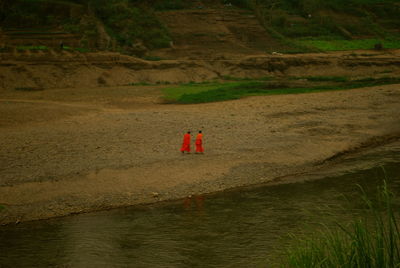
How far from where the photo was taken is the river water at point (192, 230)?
→ 912cm

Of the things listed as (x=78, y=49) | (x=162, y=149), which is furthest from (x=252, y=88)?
(x=162, y=149)

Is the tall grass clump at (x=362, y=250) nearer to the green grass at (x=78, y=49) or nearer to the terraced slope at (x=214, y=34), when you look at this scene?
the green grass at (x=78, y=49)

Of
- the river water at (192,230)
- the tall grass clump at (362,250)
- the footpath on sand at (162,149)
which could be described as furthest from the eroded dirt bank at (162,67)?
the tall grass clump at (362,250)

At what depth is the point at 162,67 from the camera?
33719 mm

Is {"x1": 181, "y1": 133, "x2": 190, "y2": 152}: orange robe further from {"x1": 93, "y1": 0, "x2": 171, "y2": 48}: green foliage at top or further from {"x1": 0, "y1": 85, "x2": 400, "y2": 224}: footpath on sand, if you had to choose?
{"x1": 93, "y1": 0, "x2": 171, "y2": 48}: green foliage at top

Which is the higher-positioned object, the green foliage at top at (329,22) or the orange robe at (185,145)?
the green foliage at top at (329,22)

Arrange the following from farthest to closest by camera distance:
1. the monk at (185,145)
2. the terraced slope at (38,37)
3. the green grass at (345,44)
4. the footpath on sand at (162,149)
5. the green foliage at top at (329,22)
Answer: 1. the green foliage at top at (329,22)
2. the green grass at (345,44)
3. the terraced slope at (38,37)
4. the monk at (185,145)
5. the footpath on sand at (162,149)

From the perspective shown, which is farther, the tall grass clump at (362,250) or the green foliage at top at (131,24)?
the green foliage at top at (131,24)

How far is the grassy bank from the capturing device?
86.2ft

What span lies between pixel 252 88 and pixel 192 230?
63.9 feet

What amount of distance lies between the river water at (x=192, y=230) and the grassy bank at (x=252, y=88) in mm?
13150

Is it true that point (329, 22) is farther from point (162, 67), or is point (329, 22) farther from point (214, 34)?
point (162, 67)

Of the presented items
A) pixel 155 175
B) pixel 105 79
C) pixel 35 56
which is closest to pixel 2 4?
pixel 35 56

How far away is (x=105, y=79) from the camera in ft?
102
